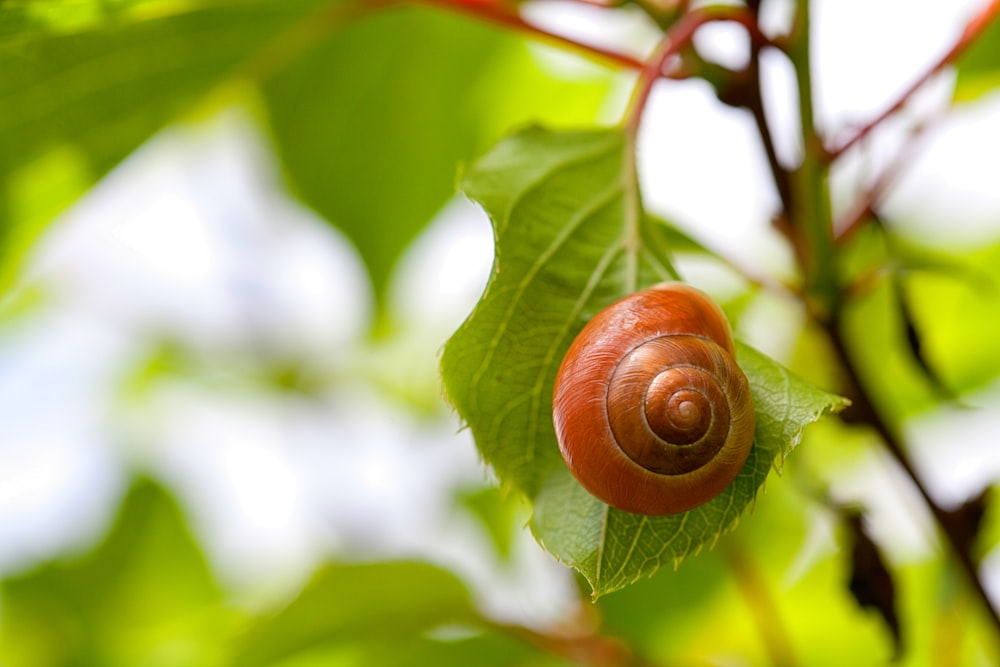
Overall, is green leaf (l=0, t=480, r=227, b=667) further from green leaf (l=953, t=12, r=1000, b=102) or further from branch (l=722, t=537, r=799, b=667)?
green leaf (l=953, t=12, r=1000, b=102)

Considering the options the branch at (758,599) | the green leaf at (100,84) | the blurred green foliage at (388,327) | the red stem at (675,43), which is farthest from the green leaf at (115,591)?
the red stem at (675,43)

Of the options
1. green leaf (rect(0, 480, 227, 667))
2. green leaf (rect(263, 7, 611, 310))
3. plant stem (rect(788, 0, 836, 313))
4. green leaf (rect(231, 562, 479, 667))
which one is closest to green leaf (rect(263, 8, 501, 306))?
green leaf (rect(263, 7, 611, 310))

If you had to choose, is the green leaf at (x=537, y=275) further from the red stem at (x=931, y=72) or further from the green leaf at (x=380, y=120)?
the green leaf at (x=380, y=120)

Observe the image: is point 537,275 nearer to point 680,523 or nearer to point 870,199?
point 680,523

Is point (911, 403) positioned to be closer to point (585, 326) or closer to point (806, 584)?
point (806, 584)

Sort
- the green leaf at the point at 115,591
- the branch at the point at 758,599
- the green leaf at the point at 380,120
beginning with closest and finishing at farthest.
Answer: the branch at the point at 758,599
the green leaf at the point at 380,120
the green leaf at the point at 115,591


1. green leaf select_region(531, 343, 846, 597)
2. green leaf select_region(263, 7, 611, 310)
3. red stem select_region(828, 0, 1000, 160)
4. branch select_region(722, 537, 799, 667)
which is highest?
red stem select_region(828, 0, 1000, 160)

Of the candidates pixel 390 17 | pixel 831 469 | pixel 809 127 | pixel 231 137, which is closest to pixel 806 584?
pixel 831 469
